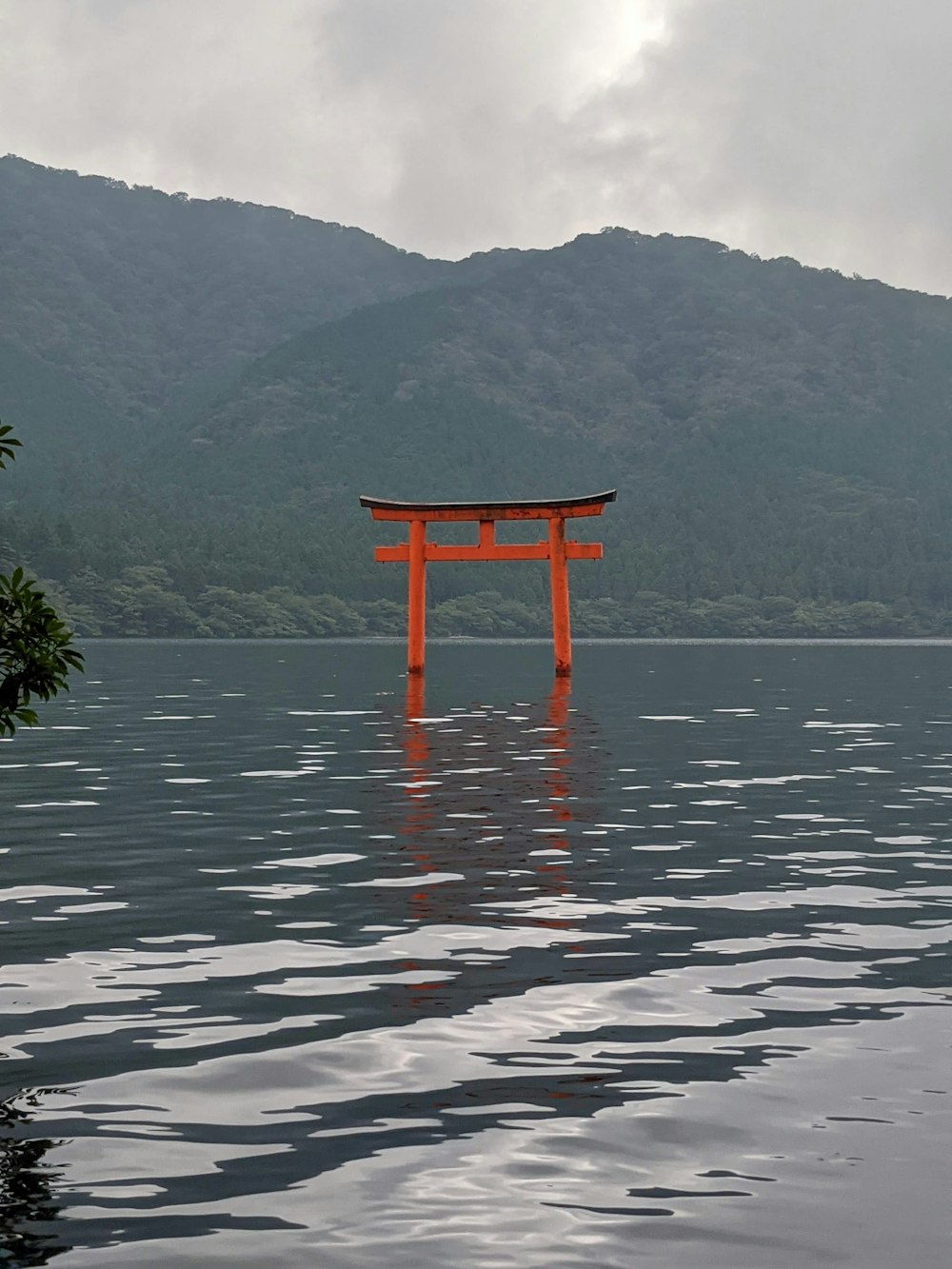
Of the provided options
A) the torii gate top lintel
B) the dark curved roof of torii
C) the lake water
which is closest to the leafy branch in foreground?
the lake water

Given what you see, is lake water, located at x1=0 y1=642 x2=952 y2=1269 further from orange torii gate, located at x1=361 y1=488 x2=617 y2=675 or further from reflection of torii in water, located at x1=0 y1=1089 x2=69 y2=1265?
orange torii gate, located at x1=361 y1=488 x2=617 y2=675

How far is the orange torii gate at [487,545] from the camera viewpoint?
161 feet

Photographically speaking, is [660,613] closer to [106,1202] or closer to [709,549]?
[709,549]

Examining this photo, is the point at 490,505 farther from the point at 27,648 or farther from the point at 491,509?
the point at 27,648

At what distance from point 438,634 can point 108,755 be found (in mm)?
123248

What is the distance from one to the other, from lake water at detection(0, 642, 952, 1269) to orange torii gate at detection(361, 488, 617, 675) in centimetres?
2814

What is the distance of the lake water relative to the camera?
5918 millimetres

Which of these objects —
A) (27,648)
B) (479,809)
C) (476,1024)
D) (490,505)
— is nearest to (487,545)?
(490,505)

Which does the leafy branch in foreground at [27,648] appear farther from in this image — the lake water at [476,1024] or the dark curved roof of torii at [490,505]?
the dark curved roof of torii at [490,505]

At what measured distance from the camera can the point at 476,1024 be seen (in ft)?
28.1

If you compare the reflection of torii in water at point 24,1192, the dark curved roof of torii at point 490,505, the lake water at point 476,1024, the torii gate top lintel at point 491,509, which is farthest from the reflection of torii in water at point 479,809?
the torii gate top lintel at point 491,509

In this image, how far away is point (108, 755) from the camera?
84.2 ft

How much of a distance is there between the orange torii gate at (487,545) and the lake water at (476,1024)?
28.1 m

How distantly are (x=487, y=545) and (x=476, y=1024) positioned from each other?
1630 inches
